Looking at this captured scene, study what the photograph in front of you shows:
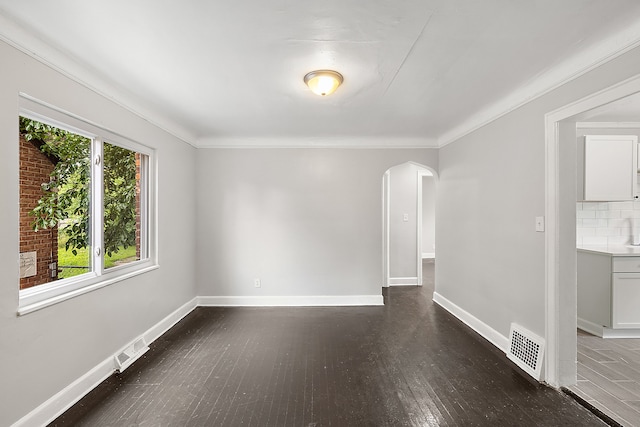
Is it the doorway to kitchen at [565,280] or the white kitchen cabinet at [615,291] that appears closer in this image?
the doorway to kitchen at [565,280]

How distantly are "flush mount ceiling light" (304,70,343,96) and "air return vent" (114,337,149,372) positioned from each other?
2825 mm

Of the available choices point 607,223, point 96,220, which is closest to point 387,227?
point 607,223

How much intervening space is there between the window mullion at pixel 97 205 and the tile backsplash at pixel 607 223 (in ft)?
16.8

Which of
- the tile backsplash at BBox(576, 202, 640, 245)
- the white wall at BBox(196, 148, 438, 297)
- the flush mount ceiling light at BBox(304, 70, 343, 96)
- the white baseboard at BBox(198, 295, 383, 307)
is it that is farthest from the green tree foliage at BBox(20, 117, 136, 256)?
the tile backsplash at BBox(576, 202, 640, 245)

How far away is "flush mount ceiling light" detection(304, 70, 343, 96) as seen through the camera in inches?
94.7

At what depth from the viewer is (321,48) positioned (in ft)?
6.88

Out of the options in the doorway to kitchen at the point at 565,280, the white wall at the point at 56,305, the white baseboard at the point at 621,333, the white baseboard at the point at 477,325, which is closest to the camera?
the white wall at the point at 56,305

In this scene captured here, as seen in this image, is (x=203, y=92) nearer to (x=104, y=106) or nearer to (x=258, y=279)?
(x=104, y=106)

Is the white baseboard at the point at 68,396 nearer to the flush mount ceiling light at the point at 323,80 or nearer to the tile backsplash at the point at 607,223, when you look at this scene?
the flush mount ceiling light at the point at 323,80

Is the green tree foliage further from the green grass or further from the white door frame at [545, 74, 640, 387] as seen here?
the white door frame at [545, 74, 640, 387]

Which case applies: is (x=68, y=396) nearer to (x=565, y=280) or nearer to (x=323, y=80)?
A: (x=323, y=80)

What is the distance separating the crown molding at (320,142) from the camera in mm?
4551

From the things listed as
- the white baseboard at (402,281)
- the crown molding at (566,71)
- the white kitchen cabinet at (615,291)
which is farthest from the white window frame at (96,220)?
the white kitchen cabinet at (615,291)

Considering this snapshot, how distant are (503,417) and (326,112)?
3029 mm
